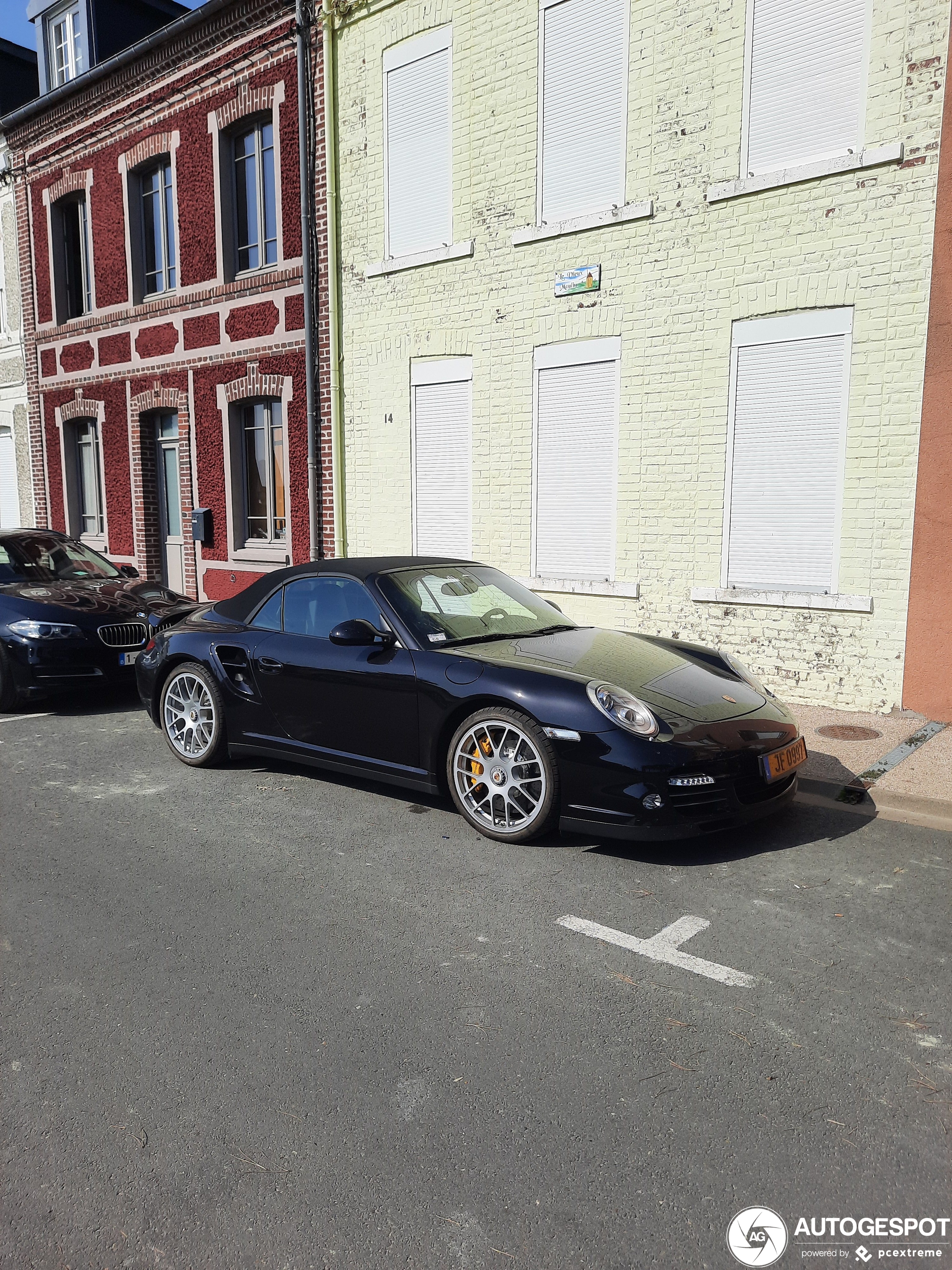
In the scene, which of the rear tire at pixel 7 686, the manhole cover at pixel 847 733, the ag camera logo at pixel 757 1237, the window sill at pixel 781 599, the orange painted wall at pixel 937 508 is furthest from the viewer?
the rear tire at pixel 7 686

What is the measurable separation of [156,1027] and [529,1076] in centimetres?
127

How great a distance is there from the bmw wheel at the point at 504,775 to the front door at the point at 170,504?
11.1 m

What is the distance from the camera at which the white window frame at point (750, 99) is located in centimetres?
774

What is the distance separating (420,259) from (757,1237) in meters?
10.6

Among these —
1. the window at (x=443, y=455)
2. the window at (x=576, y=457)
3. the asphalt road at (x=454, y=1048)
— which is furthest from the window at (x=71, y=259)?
the asphalt road at (x=454, y=1048)

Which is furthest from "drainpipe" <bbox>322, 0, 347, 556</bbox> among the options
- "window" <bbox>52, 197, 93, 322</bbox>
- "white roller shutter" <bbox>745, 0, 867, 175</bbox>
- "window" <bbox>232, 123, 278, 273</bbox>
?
"window" <bbox>52, 197, 93, 322</bbox>

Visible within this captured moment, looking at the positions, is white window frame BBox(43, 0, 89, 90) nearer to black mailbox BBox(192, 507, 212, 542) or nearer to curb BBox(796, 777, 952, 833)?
black mailbox BBox(192, 507, 212, 542)

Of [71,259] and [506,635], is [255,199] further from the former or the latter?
[506,635]

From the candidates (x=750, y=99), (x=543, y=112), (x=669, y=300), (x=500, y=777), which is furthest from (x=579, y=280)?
(x=500, y=777)

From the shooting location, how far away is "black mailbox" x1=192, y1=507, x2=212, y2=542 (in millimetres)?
14211

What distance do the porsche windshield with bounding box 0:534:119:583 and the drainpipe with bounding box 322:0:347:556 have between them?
10.6ft

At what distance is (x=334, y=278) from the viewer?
12.1 m

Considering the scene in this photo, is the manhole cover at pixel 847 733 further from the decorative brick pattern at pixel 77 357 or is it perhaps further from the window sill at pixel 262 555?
the decorative brick pattern at pixel 77 357

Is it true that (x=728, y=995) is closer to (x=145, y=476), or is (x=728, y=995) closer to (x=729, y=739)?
(x=729, y=739)
